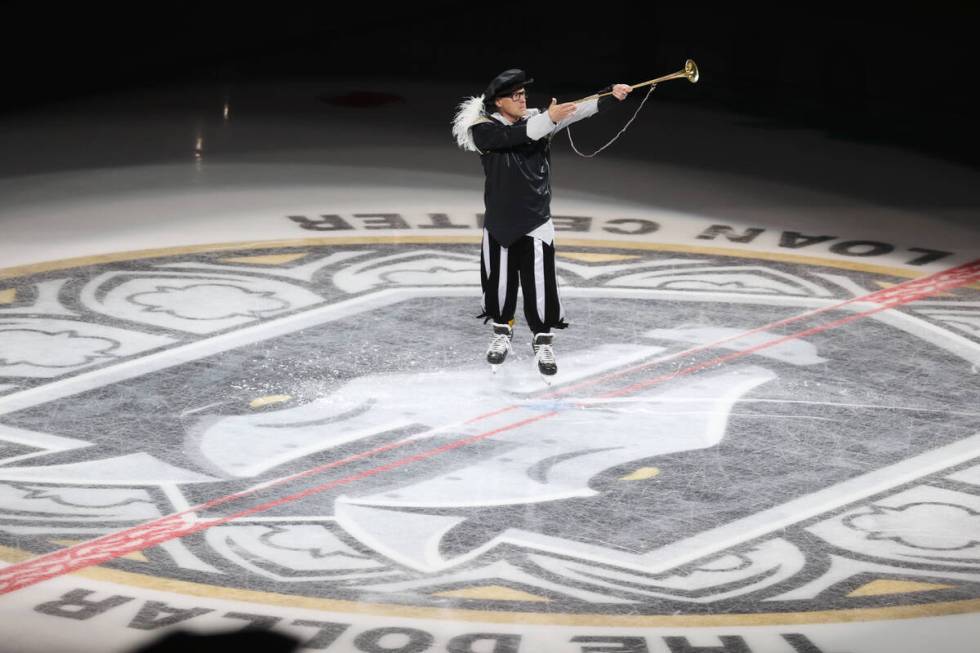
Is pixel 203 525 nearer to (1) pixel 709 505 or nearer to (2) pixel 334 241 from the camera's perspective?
(1) pixel 709 505

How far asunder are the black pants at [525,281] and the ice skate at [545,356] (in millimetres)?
41

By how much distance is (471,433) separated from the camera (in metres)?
7.01

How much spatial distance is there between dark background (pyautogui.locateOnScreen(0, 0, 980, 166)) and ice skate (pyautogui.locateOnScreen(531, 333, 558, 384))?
677 centimetres

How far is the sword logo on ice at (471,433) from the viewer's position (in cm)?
618

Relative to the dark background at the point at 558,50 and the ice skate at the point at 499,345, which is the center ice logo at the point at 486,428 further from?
the dark background at the point at 558,50

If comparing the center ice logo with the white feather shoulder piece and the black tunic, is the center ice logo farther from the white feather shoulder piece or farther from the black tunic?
the white feather shoulder piece

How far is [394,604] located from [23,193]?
6.52 m

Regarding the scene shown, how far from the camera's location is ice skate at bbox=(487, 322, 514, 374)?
7840 millimetres

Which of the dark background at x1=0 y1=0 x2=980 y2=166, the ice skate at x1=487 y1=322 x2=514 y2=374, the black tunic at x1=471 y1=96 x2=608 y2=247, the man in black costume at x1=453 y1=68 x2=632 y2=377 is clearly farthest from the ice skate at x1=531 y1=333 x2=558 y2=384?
the dark background at x1=0 y1=0 x2=980 y2=166

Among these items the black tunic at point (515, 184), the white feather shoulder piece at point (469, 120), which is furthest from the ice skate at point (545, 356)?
the white feather shoulder piece at point (469, 120)

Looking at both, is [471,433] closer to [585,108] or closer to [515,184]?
[515,184]

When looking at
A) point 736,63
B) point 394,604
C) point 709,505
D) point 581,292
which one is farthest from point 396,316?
point 736,63

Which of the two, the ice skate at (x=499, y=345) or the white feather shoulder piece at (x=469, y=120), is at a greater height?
the white feather shoulder piece at (x=469, y=120)

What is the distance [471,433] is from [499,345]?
970 millimetres
